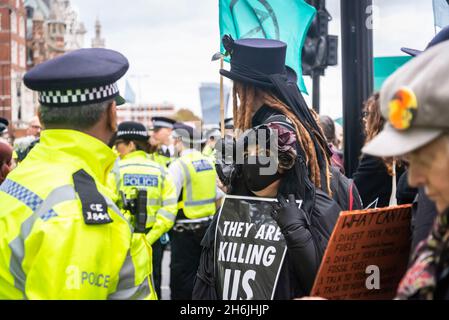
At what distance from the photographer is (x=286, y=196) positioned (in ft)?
11.2

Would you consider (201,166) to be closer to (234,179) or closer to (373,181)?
(373,181)

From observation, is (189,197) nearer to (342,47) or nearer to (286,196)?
(342,47)

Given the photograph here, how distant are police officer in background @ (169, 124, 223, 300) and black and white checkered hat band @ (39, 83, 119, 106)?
6.01 metres

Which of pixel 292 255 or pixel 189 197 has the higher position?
pixel 292 255

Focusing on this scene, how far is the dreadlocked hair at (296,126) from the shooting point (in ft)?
11.9

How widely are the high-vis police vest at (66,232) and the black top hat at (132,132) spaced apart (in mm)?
6033

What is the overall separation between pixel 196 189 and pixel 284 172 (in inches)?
229

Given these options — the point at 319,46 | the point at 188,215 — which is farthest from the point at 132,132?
the point at 319,46

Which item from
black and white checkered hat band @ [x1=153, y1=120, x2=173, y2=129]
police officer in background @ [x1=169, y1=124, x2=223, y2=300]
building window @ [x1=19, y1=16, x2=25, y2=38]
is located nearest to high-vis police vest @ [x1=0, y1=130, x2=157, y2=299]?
police officer in background @ [x1=169, y1=124, x2=223, y2=300]

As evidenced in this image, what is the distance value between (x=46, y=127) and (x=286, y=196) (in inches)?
43.4

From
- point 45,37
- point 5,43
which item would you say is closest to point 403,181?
point 5,43

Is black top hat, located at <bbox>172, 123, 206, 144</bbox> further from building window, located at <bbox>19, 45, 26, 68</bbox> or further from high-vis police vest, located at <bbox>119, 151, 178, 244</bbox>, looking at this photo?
building window, located at <bbox>19, 45, 26, 68</bbox>

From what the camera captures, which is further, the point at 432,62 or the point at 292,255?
the point at 292,255

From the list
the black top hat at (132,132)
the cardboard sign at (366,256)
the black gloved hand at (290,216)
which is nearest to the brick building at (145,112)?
the black top hat at (132,132)
